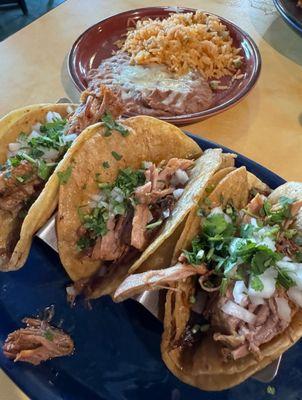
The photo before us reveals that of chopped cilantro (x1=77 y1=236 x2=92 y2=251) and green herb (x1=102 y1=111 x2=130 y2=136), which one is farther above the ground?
green herb (x1=102 y1=111 x2=130 y2=136)

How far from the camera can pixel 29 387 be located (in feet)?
3.86

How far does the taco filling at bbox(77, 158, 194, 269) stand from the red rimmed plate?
579mm

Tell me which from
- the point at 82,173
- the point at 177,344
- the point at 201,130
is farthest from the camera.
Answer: the point at 201,130

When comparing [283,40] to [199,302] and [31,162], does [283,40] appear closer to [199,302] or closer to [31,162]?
[31,162]

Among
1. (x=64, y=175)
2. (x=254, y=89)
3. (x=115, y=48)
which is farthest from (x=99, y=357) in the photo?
(x=115, y=48)

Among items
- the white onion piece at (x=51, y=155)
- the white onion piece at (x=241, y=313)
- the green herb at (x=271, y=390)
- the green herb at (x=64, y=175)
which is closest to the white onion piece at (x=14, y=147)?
the white onion piece at (x=51, y=155)

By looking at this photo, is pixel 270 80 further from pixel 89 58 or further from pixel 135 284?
pixel 135 284

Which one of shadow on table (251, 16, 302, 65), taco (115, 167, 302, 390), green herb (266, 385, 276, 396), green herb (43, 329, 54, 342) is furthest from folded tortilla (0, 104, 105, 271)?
shadow on table (251, 16, 302, 65)

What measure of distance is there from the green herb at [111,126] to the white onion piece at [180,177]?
7.9 inches

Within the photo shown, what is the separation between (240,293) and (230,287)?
4 cm

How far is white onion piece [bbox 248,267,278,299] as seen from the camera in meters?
1.09

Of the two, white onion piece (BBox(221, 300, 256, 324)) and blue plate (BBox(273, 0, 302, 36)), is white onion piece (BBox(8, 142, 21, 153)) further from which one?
blue plate (BBox(273, 0, 302, 36))

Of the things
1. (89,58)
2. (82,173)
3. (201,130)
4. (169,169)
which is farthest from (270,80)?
(82,173)

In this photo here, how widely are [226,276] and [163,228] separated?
0.24 m
